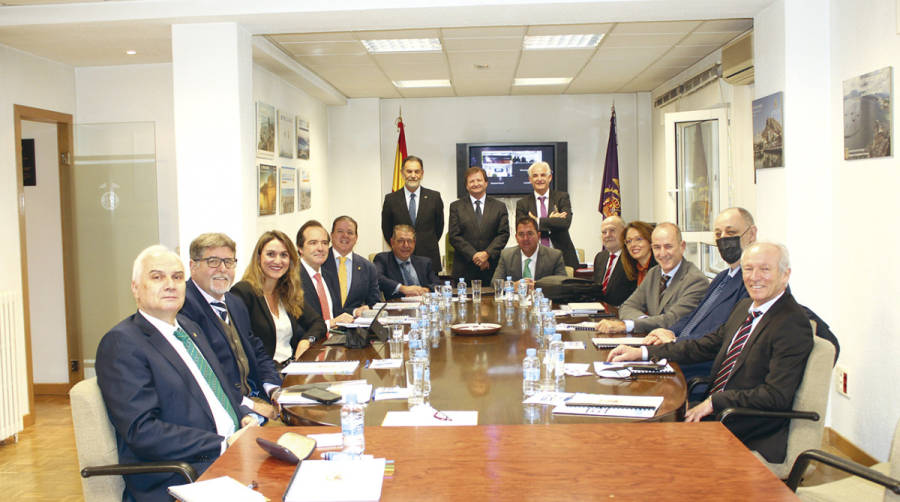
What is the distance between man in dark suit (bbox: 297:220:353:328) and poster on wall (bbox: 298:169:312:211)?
3.93 meters

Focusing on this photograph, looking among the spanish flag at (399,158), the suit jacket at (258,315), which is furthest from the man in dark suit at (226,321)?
the spanish flag at (399,158)

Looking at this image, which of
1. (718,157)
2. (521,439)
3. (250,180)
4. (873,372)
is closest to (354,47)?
(250,180)

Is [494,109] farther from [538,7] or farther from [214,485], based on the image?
[214,485]

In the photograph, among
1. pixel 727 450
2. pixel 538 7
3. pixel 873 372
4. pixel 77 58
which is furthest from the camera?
pixel 77 58

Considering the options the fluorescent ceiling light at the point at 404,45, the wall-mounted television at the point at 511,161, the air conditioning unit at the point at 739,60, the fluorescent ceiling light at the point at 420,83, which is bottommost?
the wall-mounted television at the point at 511,161

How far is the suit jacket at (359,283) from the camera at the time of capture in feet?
18.0

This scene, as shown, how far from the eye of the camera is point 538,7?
5.00 metres

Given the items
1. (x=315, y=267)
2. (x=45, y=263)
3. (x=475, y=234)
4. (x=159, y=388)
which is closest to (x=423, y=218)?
(x=475, y=234)

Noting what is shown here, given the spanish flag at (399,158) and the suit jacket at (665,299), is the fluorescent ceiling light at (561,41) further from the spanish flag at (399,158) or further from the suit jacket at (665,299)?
the spanish flag at (399,158)

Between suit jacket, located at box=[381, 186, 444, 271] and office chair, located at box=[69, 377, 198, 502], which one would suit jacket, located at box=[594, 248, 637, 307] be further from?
office chair, located at box=[69, 377, 198, 502]

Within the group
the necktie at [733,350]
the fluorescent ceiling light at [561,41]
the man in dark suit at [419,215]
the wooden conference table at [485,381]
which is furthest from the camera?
the man in dark suit at [419,215]

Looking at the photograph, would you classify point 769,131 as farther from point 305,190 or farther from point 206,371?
point 305,190

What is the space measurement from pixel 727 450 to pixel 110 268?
5.69 meters

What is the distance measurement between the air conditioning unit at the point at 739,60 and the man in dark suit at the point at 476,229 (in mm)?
2284
